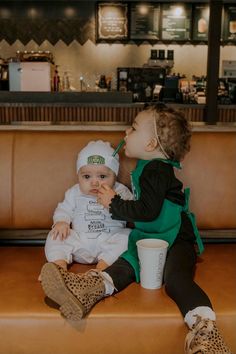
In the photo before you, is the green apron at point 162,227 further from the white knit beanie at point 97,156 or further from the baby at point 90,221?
the white knit beanie at point 97,156

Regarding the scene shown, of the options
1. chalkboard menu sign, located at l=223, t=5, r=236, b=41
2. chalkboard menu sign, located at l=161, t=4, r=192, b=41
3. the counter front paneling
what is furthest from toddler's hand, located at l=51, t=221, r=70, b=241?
chalkboard menu sign, located at l=223, t=5, r=236, b=41

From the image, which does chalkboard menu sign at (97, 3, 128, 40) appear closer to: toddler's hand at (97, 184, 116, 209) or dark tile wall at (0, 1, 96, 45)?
dark tile wall at (0, 1, 96, 45)

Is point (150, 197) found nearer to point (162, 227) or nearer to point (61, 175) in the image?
point (162, 227)

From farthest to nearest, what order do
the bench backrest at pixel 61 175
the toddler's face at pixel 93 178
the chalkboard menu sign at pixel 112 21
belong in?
1. the chalkboard menu sign at pixel 112 21
2. the bench backrest at pixel 61 175
3. the toddler's face at pixel 93 178

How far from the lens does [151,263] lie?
1635 mm

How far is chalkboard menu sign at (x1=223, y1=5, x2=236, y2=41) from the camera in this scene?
22.3ft

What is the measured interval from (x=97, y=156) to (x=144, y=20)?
5.29 metres

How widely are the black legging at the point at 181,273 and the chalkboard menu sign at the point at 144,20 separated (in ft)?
17.8

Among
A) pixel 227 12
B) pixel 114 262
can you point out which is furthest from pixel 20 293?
pixel 227 12

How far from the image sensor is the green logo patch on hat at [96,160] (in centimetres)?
196

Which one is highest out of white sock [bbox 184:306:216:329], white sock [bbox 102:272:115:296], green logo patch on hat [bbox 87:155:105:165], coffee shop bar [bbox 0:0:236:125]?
coffee shop bar [bbox 0:0:236:125]

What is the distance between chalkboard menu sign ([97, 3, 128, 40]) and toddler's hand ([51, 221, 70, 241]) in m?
5.36

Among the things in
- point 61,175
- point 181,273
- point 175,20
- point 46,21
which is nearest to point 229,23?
point 175,20

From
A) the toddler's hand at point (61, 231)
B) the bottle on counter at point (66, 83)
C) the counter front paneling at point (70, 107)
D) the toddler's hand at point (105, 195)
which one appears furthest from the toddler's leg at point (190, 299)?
the bottle on counter at point (66, 83)
